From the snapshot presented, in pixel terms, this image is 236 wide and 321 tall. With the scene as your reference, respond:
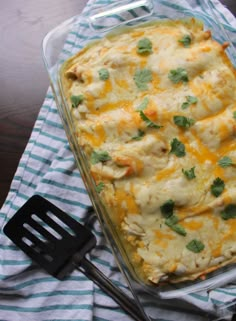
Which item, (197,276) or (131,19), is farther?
(131,19)

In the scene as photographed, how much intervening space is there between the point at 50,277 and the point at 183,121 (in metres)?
0.63

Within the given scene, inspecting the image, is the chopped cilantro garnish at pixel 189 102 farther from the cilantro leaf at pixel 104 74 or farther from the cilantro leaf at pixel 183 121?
the cilantro leaf at pixel 104 74

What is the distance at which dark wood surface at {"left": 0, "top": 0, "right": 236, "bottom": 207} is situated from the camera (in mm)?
1665

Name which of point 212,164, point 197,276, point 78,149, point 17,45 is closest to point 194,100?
point 212,164

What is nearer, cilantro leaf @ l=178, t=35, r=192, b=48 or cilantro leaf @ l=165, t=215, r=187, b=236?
cilantro leaf @ l=165, t=215, r=187, b=236

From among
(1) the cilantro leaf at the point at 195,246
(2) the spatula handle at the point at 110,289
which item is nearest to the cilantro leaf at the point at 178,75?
(1) the cilantro leaf at the point at 195,246

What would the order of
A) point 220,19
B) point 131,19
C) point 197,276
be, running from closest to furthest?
point 197,276
point 131,19
point 220,19

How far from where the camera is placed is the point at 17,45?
178 centimetres

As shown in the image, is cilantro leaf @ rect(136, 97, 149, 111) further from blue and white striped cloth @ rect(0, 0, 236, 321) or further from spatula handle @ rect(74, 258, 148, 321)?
spatula handle @ rect(74, 258, 148, 321)

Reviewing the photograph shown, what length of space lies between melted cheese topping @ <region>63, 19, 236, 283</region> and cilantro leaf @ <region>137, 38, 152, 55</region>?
11 millimetres

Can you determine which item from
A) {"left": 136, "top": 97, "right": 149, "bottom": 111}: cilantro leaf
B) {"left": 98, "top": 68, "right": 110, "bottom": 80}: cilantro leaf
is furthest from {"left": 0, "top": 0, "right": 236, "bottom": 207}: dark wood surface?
{"left": 136, "top": 97, "right": 149, "bottom": 111}: cilantro leaf

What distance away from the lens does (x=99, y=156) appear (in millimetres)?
1440

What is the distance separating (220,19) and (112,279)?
3.21ft

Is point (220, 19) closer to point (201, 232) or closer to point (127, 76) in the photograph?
point (127, 76)
